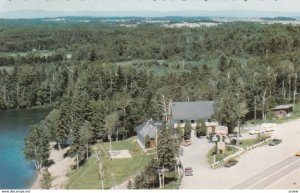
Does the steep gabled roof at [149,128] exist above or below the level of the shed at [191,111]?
below

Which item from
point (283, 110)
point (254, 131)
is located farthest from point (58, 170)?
point (283, 110)

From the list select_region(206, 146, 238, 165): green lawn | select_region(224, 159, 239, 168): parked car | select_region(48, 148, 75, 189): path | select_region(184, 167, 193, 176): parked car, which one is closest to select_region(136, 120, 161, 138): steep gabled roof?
select_region(206, 146, 238, 165): green lawn

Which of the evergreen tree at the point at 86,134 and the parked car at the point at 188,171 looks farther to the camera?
the evergreen tree at the point at 86,134

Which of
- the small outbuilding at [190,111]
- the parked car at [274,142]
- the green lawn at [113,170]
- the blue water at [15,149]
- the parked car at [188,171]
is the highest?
the small outbuilding at [190,111]

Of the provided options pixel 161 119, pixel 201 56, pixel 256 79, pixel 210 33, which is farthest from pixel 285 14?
pixel 201 56

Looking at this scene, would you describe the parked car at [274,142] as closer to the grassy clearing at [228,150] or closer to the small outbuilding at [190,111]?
the grassy clearing at [228,150]

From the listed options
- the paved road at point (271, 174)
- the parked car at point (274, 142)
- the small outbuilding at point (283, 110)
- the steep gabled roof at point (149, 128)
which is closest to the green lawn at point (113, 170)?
the steep gabled roof at point (149, 128)

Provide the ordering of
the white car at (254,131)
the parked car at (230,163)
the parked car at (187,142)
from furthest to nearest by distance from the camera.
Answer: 1. the white car at (254,131)
2. the parked car at (187,142)
3. the parked car at (230,163)
